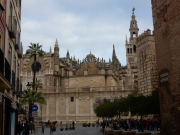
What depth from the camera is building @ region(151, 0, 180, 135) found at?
41.2ft

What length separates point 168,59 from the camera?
13.5 meters

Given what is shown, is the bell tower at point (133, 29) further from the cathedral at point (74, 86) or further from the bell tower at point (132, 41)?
the cathedral at point (74, 86)

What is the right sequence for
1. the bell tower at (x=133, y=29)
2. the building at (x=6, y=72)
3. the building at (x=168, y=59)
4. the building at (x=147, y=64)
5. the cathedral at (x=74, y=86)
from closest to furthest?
the building at (x=6, y=72), the building at (x=168, y=59), the building at (x=147, y=64), the cathedral at (x=74, y=86), the bell tower at (x=133, y=29)

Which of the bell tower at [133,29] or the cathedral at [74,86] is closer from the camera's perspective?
the cathedral at [74,86]

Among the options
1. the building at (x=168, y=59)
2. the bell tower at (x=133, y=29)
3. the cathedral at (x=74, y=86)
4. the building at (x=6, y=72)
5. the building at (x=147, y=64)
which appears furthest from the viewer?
the bell tower at (x=133, y=29)

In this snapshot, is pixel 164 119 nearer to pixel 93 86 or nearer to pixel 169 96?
Result: pixel 169 96

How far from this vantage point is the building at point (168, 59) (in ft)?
41.2

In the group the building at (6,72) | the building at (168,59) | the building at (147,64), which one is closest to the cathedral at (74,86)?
the building at (147,64)

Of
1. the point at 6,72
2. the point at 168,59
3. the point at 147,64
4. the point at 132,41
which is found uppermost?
the point at 132,41

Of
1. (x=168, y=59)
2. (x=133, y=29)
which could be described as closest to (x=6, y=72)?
(x=168, y=59)

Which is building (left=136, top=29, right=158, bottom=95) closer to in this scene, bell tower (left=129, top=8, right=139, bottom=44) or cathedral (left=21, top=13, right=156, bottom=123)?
cathedral (left=21, top=13, right=156, bottom=123)

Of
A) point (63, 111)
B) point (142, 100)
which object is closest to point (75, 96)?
point (63, 111)

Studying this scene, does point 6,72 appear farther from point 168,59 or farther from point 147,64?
point 147,64

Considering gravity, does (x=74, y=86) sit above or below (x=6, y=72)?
above
